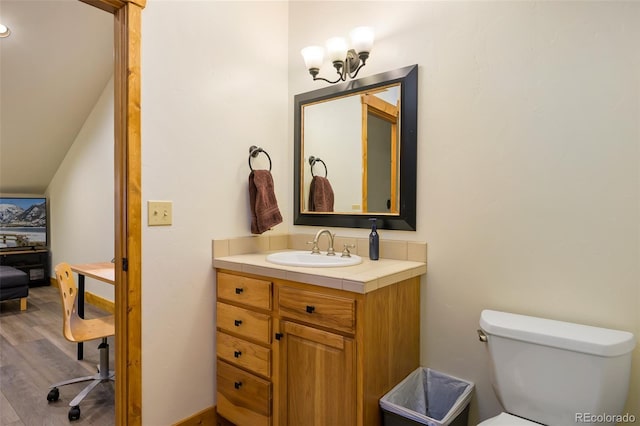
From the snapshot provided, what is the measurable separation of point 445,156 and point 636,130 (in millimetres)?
675

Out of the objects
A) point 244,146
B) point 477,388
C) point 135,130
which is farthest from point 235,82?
point 477,388

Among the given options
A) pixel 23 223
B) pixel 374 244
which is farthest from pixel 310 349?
pixel 23 223

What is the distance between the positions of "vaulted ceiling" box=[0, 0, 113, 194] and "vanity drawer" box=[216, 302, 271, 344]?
2538 millimetres

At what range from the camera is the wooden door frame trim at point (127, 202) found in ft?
5.04

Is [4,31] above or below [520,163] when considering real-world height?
above

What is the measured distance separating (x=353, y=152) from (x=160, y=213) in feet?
3.43

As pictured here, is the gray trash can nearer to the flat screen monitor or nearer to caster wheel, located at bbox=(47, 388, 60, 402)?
caster wheel, located at bbox=(47, 388, 60, 402)

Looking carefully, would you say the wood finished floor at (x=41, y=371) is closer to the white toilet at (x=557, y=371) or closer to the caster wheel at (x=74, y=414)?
the caster wheel at (x=74, y=414)

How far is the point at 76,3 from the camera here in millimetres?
2621

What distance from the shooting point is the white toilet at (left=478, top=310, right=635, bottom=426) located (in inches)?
45.3

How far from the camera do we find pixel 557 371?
121cm

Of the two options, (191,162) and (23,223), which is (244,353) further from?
(23,223)

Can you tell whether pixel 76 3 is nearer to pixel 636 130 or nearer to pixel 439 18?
pixel 439 18

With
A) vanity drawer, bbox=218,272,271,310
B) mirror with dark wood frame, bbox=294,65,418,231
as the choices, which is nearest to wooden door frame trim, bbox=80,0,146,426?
vanity drawer, bbox=218,272,271,310
